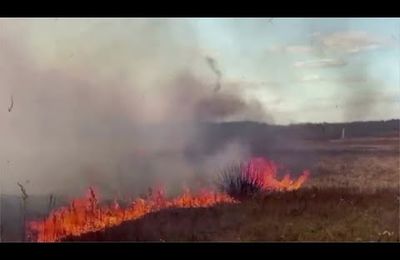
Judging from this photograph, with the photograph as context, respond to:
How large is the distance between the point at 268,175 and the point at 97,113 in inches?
42.0

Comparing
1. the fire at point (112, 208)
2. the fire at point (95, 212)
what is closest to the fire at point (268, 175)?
the fire at point (112, 208)

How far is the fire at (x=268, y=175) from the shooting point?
13.7 feet

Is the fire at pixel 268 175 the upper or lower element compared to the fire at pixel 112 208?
upper

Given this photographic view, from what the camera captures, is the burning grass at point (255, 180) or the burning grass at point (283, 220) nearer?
the burning grass at point (283, 220)

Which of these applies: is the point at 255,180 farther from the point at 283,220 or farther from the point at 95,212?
the point at 95,212

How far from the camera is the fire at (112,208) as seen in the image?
4.19 meters

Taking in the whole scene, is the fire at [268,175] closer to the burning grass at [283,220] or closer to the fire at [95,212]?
the burning grass at [283,220]

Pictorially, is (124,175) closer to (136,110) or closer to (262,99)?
(136,110)

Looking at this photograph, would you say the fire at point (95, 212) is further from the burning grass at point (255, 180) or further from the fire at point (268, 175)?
the fire at point (268, 175)

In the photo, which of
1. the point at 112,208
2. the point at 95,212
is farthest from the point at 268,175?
the point at 95,212

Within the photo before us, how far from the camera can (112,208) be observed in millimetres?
4199

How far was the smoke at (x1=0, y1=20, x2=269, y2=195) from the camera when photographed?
418 cm

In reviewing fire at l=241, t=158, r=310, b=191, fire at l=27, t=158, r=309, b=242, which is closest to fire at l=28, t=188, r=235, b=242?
fire at l=27, t=158, r=309, b=242
